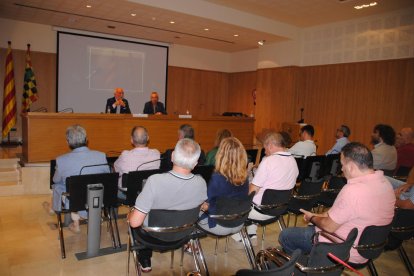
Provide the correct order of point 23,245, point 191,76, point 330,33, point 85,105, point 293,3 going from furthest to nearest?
point 191,76 → point 85,105 → point 330,33 → point 293,3 → point 23,245

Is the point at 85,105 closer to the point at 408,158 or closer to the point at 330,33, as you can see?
the point at 330,33

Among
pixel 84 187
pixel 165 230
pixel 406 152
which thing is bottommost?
pixel 165 230

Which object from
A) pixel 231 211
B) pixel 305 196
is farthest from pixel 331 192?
pixel 231 211

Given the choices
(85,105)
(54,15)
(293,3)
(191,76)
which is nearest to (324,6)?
(293,3)

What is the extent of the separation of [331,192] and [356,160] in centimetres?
172

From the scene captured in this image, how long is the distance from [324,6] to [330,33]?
160 centimetres

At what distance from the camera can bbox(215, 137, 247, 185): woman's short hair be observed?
2.84m

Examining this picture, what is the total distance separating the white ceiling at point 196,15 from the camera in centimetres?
700

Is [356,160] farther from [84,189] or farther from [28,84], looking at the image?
[28,84]

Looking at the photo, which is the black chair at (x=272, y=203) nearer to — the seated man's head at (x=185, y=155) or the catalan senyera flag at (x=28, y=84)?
the seated man's head at (x=185, y=155)

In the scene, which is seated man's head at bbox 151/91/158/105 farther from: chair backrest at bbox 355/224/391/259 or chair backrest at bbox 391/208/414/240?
chair backrest at bbox 355/224/391/259

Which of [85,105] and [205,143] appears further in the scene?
[85,105]

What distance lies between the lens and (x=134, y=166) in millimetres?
3693

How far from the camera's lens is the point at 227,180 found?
2.83 meters
